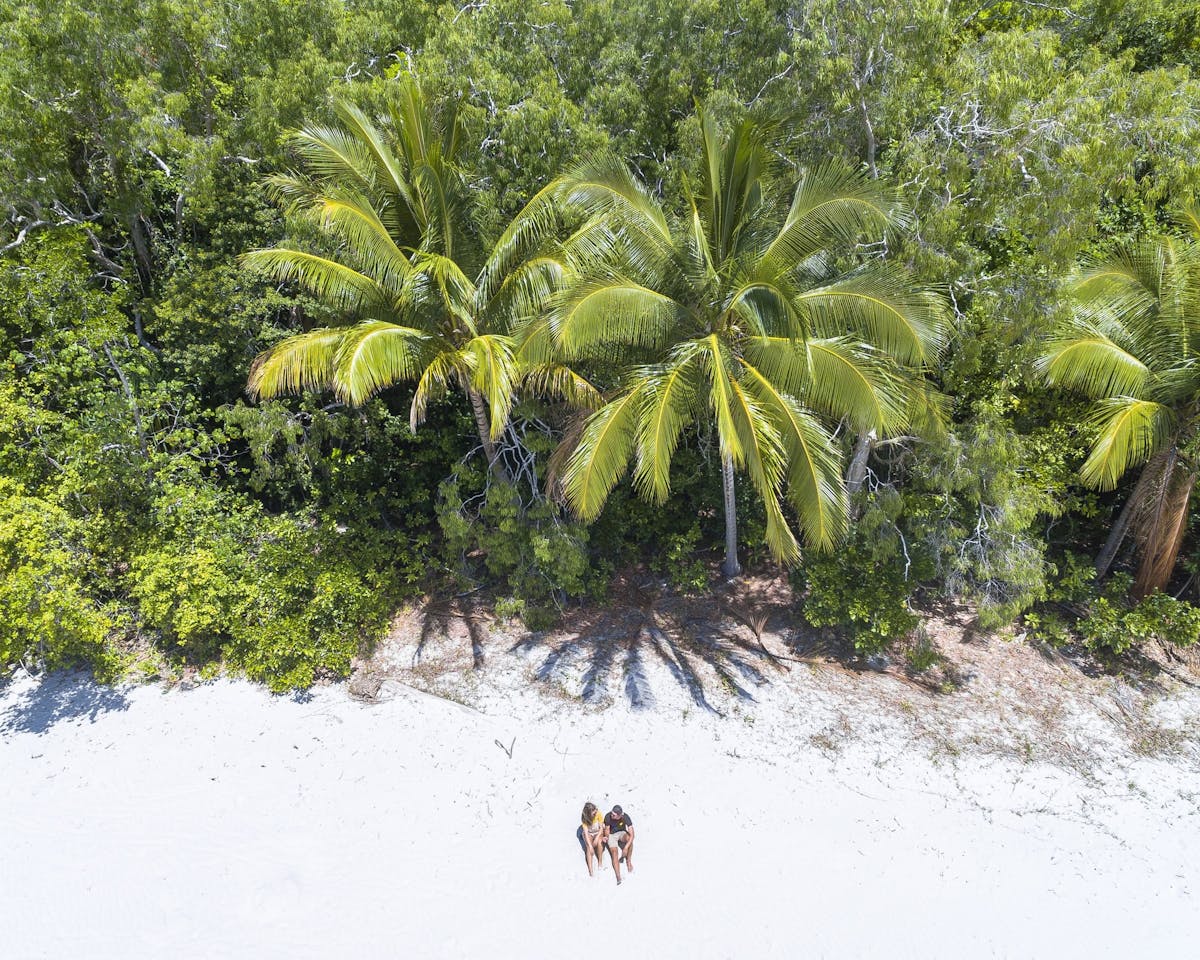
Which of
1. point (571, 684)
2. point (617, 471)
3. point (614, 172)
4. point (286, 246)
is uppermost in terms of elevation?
point (614, 172)

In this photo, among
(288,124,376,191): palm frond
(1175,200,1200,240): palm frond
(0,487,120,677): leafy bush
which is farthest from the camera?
(0,487,120,677): leafy bush

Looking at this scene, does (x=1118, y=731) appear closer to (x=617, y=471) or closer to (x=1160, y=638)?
(x=1160, y=638)

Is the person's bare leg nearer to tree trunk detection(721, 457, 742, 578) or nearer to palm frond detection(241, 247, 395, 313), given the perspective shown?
tree trunk detection(721, 457, 742, 578)

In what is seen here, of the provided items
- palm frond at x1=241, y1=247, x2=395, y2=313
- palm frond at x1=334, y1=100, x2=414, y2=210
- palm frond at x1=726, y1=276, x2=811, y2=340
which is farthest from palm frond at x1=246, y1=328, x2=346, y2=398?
palm frond at x1=726, y1=276, x2=811, y2=340

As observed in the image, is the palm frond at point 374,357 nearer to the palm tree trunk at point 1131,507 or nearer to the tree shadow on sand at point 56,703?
the tree shadow on sand at point 56,703

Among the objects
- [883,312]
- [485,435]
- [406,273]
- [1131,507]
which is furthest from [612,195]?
[1131,507]

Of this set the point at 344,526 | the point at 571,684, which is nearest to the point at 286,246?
the point at 344,526
